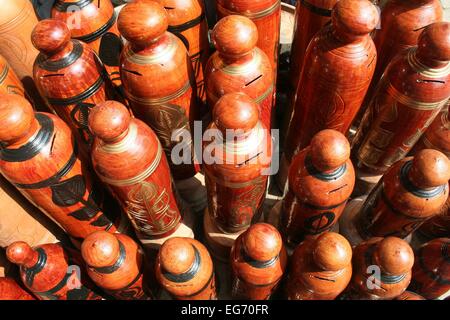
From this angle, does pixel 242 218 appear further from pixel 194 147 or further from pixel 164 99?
pixel 164 99

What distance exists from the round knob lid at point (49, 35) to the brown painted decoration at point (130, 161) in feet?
0.59

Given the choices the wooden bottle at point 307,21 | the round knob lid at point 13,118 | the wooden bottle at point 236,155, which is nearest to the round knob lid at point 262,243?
the wooden bottle at point 236,155

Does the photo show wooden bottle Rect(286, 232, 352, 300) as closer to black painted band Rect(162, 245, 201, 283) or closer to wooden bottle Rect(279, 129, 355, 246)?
wooden bottle Rect(279, 129, 355, 246)

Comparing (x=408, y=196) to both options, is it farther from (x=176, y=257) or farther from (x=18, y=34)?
(x=18, y=34)

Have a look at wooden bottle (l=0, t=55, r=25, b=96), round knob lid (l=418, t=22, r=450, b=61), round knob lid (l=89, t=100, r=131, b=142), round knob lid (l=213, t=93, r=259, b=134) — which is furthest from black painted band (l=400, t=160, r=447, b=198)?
wooden bottle (l=0, t=55, r=25, b=96)

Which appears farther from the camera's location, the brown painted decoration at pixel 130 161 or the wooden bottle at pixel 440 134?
the wooden bottle at pixel 440 134

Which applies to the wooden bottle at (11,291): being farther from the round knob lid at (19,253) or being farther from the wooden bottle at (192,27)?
the wooden bottle at (192,27)

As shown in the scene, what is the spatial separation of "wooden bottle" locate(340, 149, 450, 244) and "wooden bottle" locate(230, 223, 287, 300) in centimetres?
24

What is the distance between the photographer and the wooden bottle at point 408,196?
2.03 ft

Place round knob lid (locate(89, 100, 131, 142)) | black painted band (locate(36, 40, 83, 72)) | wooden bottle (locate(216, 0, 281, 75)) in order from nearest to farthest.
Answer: round knob lid (locate(89, 100, 131, 142)) → black painted band (locate(36, 40, 83, 72)) → wooden bottle (locate(216, 0, 281, 75))

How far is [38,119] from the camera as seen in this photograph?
656 mm

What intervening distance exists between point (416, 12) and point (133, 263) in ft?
2.61

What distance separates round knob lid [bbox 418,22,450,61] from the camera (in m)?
0.61

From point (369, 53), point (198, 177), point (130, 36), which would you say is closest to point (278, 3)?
point (369, 53)
